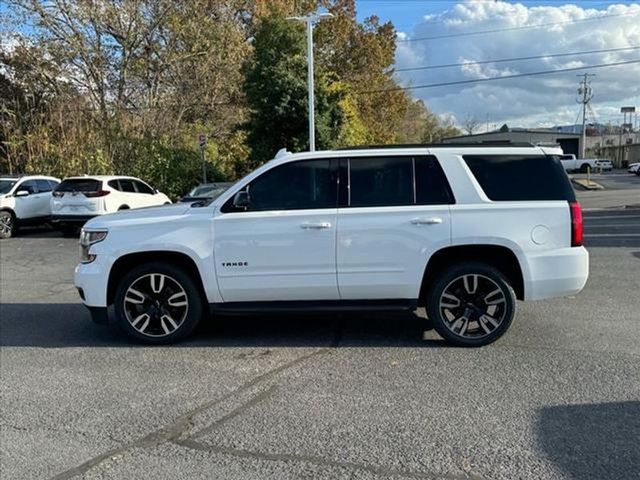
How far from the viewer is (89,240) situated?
5.72m

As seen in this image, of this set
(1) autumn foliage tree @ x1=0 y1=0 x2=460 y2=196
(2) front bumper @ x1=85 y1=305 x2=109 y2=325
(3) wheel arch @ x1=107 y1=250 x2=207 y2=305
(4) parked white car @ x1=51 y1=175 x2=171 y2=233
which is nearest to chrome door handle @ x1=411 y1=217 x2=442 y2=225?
(3) wheel arch @ x1=107 y1=250 x2=207 y2=305

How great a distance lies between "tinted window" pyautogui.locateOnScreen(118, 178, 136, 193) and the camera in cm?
1633

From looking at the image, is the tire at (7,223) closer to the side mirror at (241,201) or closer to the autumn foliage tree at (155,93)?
the autumn foliage tree at (155,93)

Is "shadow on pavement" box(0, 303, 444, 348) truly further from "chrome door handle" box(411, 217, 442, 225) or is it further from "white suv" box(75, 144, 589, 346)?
"chrome door handle" box(411, 217, 442, 225)

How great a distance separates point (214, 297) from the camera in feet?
18.4

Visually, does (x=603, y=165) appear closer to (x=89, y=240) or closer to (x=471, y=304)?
(x=471, y=304)

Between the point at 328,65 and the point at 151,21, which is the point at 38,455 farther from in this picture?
the point at 328,65

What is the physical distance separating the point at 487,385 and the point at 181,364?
262 cm

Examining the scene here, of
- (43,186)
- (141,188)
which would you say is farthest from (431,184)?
(43,186)

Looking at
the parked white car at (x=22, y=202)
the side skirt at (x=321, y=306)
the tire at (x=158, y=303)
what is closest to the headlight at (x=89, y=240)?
the tire at (x=158, y=303)

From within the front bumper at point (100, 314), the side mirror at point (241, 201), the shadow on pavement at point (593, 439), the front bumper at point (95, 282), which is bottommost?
the shadow on pavement at point (593, 439)

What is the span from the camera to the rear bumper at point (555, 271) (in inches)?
213

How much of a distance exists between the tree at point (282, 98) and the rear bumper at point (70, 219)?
1256 centimetres

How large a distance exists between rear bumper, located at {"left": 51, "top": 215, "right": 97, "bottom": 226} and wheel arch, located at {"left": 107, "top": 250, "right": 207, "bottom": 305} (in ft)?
33.8
